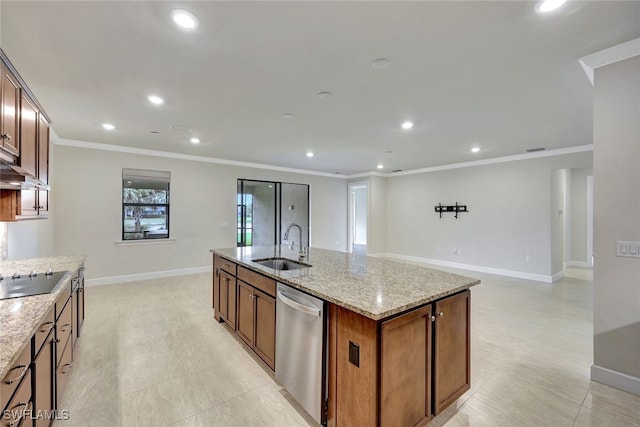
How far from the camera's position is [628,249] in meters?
2.11

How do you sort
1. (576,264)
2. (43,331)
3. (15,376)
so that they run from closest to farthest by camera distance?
1. (15,376)
2. (43,331)
3. (576,264)

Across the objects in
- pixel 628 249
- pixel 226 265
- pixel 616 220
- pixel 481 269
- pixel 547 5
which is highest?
pixel 547 5

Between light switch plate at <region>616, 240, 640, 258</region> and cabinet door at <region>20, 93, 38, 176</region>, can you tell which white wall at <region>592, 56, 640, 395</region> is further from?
cabinet door at <region>20, 93, 38, 176</region>

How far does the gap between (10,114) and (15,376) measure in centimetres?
178

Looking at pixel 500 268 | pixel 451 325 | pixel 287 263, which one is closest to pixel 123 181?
pixel 287 263

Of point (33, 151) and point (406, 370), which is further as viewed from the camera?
point (33, 151)

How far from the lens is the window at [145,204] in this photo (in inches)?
213

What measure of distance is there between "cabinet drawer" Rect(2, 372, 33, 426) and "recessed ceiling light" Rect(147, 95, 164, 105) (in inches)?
104

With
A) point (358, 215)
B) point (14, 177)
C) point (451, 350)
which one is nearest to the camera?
point (451, 350)

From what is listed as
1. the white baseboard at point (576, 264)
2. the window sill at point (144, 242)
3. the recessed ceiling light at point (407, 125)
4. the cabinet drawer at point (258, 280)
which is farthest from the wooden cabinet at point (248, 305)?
the white baseboard at point (576, 264)

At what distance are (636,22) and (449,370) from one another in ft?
8.52

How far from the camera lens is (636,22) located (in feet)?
6.02

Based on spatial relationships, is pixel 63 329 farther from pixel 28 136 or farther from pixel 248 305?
pixel 28 136

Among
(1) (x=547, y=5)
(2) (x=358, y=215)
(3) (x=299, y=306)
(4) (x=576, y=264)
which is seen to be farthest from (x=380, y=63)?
(2) (x=358, y=215)
